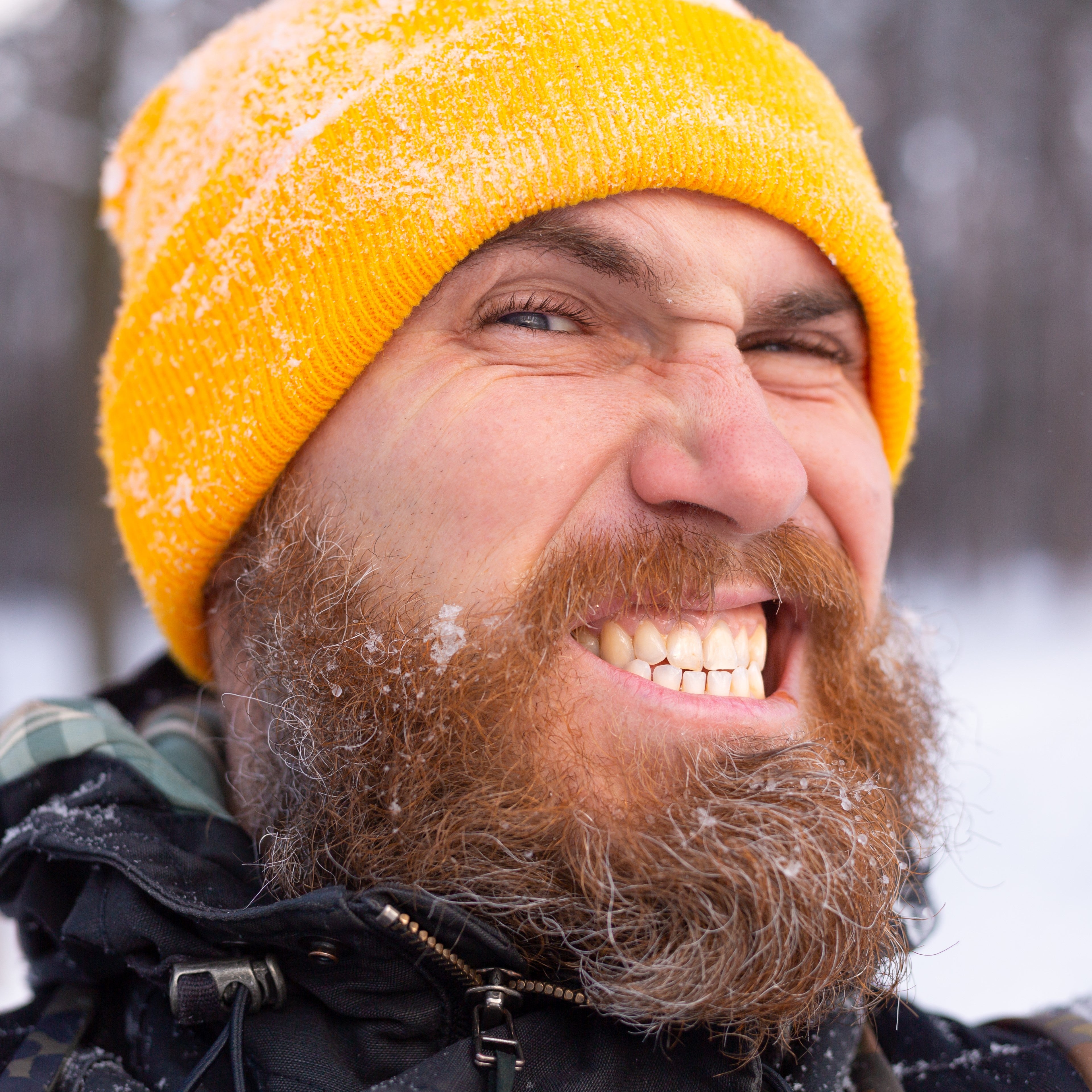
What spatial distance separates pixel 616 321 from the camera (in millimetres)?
1485

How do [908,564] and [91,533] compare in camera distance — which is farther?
[908,564]

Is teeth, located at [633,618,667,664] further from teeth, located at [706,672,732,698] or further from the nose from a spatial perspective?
the nose

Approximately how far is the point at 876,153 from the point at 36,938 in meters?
10.4

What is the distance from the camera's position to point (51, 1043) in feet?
4.47

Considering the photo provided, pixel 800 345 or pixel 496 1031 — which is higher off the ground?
pixel 800 345

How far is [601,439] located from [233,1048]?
3.37 ft

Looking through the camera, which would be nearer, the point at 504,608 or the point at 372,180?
the point at 504,608

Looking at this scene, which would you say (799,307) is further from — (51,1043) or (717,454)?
(51,1043)

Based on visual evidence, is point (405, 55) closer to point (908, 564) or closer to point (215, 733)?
point (215, 733)

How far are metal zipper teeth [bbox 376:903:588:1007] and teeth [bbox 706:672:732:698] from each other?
0.49 meters

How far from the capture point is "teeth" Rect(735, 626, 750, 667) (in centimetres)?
145

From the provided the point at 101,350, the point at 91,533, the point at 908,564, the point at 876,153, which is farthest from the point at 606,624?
the point at 908,564

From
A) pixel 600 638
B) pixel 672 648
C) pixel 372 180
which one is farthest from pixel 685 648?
pixel 372 180

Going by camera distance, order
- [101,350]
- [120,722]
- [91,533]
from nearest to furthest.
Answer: [120,722] < [101,350] < [91,533]
